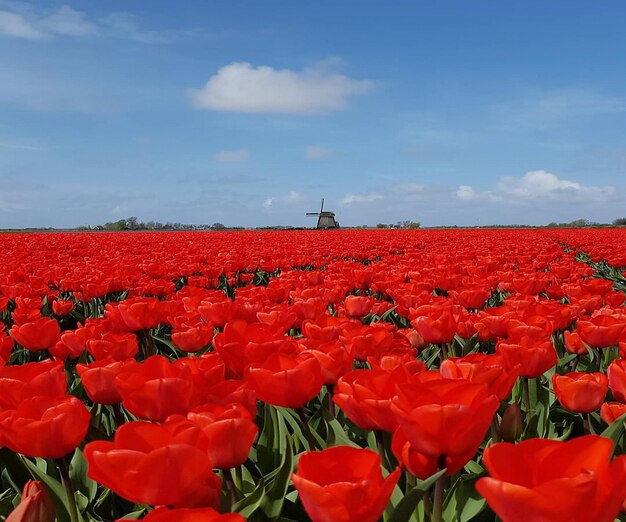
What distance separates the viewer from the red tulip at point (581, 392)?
186cm

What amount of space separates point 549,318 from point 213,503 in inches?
78.7

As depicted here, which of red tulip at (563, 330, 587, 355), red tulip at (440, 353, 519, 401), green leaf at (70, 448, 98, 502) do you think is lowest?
green leaf at (70, 448, 98, 502)

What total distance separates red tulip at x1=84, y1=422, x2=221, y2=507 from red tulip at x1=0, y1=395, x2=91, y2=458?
0.27 meters

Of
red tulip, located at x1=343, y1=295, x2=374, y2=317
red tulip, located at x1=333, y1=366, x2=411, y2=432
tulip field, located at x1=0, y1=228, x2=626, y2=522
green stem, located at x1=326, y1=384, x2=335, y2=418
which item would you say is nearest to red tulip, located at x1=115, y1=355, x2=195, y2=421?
tulip field, located at x1=0, y1=228, x2=626, y2=522

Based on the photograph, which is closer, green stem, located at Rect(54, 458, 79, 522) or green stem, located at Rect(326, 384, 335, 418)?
green stem, located at Rect(54, 458, 79, 522)

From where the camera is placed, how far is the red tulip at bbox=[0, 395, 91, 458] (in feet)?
4.46

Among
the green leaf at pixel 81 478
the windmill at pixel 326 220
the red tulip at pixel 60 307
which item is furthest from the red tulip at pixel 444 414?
the windmill at pixel 326 220

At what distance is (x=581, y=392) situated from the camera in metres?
1.88

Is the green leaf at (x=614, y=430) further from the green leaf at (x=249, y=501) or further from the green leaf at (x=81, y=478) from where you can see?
the green leaf at (x=81, y=478)

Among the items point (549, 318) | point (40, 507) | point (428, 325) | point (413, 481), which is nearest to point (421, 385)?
point (413, 481)

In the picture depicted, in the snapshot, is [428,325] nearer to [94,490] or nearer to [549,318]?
[549,318]

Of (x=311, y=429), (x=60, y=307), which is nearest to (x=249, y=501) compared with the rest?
(x=311, y=429)

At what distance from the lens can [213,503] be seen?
117 cm

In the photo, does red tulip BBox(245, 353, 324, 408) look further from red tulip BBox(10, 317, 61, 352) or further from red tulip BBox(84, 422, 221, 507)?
red tulip BBox(10, 317, 61, 352)
